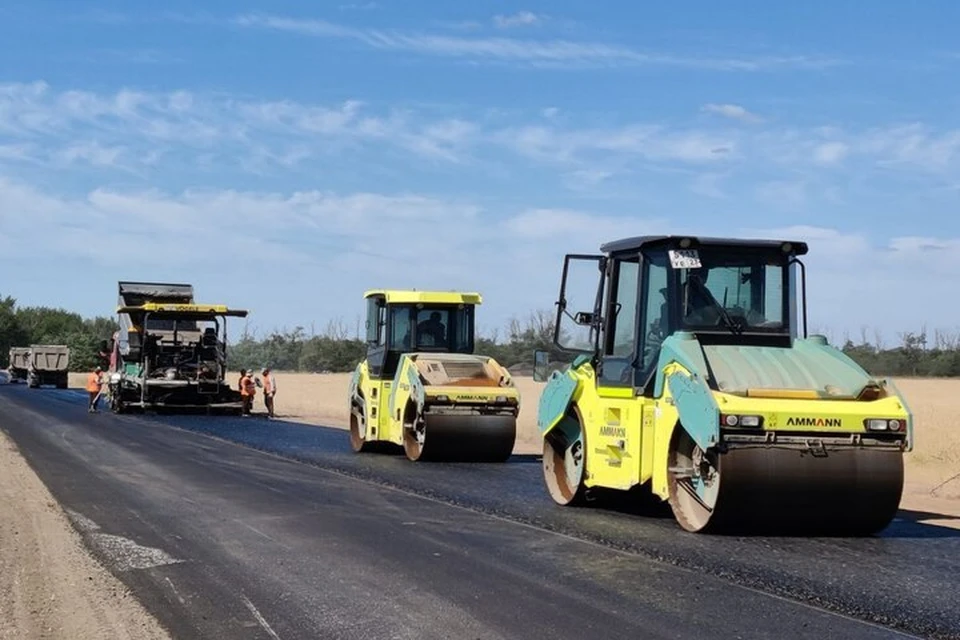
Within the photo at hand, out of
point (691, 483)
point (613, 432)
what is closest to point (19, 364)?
point (613, 432)

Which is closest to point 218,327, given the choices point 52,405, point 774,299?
point 52,405

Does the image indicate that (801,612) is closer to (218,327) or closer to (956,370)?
(218,327)

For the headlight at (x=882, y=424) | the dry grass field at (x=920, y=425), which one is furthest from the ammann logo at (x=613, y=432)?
the dry grass field at (x=920, y=425)

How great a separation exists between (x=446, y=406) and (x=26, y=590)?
9800mm

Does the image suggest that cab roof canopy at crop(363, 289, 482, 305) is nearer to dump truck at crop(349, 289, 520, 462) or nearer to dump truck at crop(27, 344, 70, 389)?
dump truck at crop(349, 289, 520, 462)

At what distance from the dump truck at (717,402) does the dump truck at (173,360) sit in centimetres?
1984

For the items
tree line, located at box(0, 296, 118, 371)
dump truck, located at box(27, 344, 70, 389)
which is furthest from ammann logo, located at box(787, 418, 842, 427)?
tree line, located at box(0, 296, 118, 371)

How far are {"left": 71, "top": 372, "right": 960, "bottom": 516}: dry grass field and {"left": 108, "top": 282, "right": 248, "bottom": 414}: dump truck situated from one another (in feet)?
7.53

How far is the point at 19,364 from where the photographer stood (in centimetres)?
6338

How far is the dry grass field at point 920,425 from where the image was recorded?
14.6m

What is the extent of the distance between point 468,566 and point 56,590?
273 cm

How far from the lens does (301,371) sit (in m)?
91.2

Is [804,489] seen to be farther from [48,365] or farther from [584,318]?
[48,365]

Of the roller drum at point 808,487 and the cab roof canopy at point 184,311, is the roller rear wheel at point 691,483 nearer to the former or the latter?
the roller drum at point 808,487
